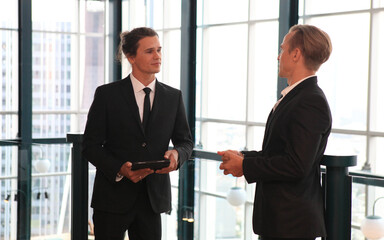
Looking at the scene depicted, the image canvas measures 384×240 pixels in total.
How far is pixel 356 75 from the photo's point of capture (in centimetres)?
849

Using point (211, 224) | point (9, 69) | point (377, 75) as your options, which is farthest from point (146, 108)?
point (9, 69)

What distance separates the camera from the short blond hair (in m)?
2.20

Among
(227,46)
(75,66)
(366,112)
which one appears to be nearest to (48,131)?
(75,66)

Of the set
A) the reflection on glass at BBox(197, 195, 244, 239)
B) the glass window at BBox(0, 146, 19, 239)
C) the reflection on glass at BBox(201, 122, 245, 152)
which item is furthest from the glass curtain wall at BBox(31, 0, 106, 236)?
the reflection on glass at BBox(197, 195, 244, 239)

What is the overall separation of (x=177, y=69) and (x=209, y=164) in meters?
6.76

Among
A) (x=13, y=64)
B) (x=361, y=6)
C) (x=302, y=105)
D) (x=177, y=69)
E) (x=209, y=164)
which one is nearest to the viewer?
(x=302, y=105)

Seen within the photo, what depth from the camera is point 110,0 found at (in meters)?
10.5

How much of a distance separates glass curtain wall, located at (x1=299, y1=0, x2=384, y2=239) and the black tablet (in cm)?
548

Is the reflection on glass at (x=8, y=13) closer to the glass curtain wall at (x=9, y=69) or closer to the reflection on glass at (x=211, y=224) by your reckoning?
the glass curtain wall at (x=9, y=69)

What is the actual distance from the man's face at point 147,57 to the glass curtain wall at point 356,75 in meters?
5.16

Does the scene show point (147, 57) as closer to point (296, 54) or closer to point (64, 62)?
point (296, 54)

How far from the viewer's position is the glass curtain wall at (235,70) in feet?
31.1

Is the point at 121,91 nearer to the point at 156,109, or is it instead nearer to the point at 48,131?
the point at 156,109

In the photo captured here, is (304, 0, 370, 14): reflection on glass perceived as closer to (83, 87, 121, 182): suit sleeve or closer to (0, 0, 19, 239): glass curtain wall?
(0, 0, 19, 239): glass curtain wall
